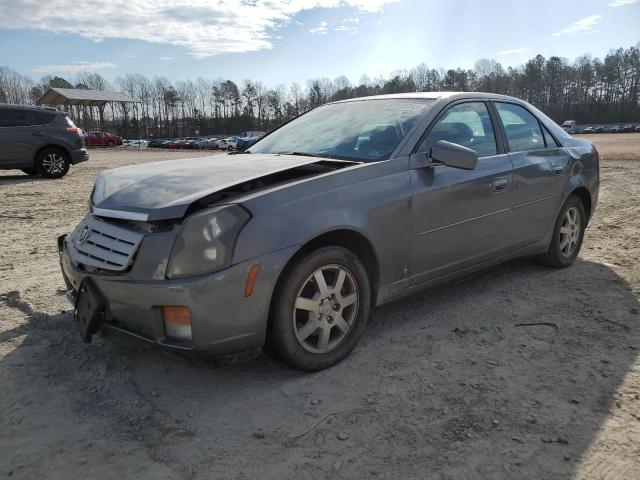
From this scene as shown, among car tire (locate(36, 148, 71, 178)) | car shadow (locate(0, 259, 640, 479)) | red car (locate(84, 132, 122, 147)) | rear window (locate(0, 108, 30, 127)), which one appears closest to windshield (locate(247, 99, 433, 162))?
car shadow (locate(0, 259, 640, 479))

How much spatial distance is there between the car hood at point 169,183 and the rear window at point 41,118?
10385 mm

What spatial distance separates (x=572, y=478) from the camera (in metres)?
2.10

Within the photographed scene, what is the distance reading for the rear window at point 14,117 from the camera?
1180cm

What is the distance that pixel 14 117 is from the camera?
39.1 ft

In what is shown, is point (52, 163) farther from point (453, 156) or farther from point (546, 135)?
point (453, 156)

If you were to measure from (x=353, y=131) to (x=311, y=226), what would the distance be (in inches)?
47.7

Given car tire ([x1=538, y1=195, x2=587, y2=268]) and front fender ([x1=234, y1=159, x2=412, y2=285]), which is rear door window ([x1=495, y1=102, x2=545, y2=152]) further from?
front fender ([x1=234, y1=159, x2=412, y2=285])

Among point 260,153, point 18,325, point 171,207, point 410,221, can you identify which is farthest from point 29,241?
point 410,221

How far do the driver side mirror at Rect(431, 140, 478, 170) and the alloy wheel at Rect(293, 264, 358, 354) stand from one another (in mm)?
996

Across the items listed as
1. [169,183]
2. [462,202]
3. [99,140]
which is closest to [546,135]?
[462,202]

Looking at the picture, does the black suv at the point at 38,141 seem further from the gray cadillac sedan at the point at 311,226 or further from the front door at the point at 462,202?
the front door at the point at 462,202

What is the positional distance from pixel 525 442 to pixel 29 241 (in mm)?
5858

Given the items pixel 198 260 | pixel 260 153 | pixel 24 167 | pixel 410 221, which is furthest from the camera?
pixel 24 167

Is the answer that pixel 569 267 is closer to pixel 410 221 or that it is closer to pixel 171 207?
Result: pixel 410 221
